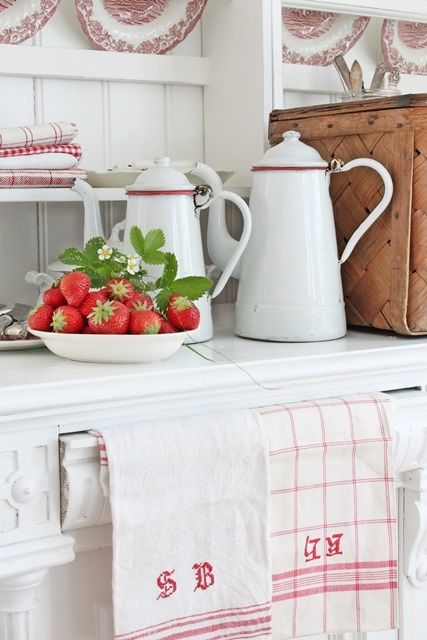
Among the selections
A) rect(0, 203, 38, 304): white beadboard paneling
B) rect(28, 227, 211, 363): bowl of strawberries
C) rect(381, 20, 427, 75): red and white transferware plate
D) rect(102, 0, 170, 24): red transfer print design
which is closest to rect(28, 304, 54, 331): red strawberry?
rect(28, 227, 211, 363): bowl of strawberries

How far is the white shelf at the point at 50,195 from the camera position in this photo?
1.30 m

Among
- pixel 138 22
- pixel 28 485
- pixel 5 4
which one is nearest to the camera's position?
pixel 28 485

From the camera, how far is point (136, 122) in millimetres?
1559

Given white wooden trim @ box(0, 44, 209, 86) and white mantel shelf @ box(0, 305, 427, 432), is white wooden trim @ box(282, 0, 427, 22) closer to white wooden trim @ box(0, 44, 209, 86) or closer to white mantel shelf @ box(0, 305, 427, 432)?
white wooden trim @ box(0, 44, 209, 86)

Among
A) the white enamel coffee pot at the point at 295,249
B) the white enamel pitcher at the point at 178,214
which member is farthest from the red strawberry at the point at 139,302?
the white enamel coffee pot at the point at 295,249

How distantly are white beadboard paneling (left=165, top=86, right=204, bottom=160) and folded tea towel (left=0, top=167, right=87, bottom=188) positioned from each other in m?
0.27

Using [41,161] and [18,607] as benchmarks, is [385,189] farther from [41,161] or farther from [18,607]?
[18,607]

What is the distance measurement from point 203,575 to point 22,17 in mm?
857

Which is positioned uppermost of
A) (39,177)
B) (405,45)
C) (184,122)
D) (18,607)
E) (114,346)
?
(405,45)

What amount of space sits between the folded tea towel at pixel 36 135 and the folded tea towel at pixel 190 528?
48cm

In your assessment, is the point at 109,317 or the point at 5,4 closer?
the point at 109,317

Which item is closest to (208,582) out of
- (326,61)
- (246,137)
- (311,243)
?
(311,243)

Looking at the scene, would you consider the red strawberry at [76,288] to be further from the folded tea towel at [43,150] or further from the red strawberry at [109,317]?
the folded tea towel at [43,150]

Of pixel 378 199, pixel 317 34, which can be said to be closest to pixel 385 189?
pixel 378 199
